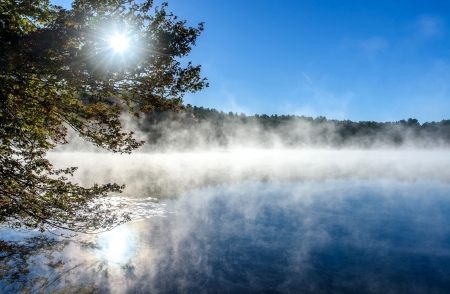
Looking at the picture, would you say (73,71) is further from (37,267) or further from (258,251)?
(258,251)

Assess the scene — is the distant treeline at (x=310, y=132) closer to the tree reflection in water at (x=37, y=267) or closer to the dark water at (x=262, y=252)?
the dark water at (x=262, y=252)

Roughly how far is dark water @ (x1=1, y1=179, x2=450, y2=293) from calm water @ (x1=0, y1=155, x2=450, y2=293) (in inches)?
1.5

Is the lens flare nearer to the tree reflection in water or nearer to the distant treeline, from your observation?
the tree reflection in water

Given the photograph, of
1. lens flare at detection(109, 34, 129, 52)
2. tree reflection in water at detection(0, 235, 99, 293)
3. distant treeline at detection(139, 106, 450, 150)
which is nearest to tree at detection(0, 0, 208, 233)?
lens flare at detection(109, 34, 129, 52)

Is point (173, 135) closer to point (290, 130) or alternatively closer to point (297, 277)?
point (290, 130)

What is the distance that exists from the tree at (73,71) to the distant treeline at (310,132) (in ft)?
340

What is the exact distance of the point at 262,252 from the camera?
38.6 ft

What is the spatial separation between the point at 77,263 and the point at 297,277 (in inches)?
299

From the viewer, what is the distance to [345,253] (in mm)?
11961

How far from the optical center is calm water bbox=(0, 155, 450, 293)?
9180 millimetres

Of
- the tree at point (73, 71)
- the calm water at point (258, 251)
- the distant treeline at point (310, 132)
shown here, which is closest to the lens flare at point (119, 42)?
the tree at point (73, 71)

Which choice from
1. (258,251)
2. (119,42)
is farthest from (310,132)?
(119,42)

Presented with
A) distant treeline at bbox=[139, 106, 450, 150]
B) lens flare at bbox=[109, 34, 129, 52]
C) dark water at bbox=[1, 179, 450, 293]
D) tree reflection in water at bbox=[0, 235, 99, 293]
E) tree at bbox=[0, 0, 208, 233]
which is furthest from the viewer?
distant treeline at bbox=[139, 106, 450, 150]

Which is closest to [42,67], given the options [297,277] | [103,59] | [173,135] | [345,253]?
[103,59]
